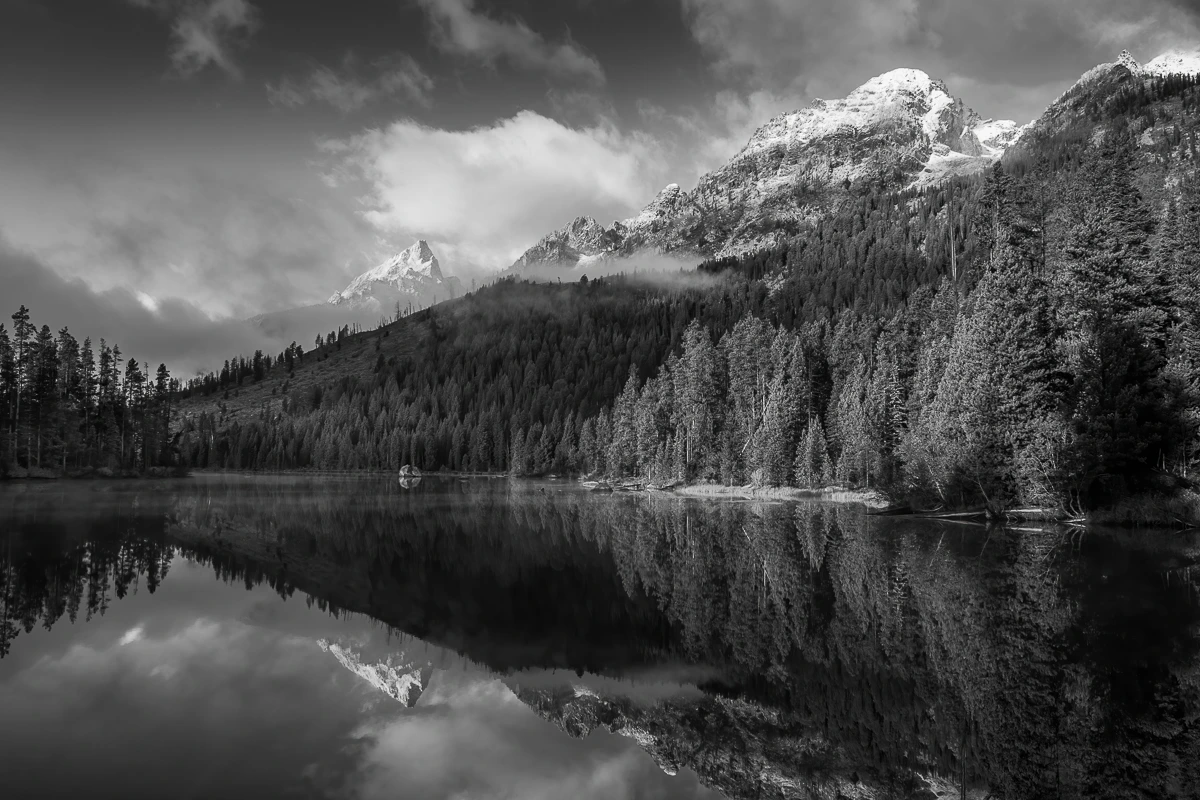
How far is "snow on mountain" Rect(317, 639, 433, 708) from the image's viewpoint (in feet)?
46.2

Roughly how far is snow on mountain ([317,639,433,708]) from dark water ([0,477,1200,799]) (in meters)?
0.08

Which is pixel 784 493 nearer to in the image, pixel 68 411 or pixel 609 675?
pixel 609 675

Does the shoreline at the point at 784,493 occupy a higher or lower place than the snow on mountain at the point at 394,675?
lower

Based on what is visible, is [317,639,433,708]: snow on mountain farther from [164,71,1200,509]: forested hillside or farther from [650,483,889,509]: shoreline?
[650,483,889,509]: shoreline

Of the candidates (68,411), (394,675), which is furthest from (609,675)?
(68,411)

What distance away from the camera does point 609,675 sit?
1496 centimetres

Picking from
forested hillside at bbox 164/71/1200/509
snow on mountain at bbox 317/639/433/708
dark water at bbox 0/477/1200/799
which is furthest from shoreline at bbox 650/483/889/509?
snow on mountain at bbox 317/639/433/708

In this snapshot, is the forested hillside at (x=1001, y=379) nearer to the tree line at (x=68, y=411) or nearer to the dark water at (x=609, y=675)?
A: the dark water at (x=609, y=675)

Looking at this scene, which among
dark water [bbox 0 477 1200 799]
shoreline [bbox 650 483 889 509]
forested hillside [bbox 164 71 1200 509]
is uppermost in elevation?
forested hillside [bbox 164 71 1200 509]

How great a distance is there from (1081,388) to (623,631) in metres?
34.1

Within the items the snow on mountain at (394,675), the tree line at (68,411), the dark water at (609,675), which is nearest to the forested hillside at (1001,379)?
the dark water at (609,675)

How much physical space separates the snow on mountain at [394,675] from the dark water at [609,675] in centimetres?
8

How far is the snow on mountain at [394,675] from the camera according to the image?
14070mm

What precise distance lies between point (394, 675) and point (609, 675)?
465 centimetres
